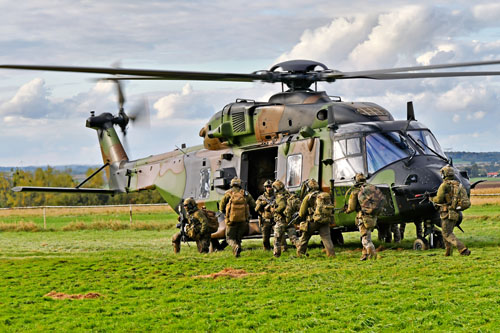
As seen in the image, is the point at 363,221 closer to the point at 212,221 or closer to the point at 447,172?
the point at 447,172

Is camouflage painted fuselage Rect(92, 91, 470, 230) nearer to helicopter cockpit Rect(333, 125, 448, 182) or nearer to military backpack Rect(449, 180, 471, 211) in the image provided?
helicopter cockpit Rect(333, 125, 448, 182)

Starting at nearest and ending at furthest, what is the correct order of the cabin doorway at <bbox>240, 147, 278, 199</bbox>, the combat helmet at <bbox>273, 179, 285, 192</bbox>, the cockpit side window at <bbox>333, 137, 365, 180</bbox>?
the cockpit side window at <bbox>333, 137, 365, 180</bbox>, the combat helmet at <bbox>273, 179, 285, 192</bbox>, the cabin doorway at <bbox>240, 147, 278, 199</bbox>

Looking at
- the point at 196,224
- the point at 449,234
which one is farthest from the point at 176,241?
the point at 449,234

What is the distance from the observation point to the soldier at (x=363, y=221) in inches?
551

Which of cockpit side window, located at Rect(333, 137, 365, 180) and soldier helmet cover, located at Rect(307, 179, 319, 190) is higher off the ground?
cockpit side window, located at Rect(333, 137, 365, 180)

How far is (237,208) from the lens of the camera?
54.3ft

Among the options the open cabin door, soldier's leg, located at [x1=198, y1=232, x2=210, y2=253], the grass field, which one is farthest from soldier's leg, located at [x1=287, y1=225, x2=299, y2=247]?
soldier's leg, located at [x1=198, y1=232, x2=210, y2=253]

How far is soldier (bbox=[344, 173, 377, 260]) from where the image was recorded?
1401cm

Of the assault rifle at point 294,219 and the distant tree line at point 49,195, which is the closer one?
the assault rifle at point 294,219

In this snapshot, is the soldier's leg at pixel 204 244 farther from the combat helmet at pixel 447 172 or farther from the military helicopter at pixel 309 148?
the combat helmet at pixel 447 172

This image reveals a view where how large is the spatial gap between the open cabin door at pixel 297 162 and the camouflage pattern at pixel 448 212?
3.48 m

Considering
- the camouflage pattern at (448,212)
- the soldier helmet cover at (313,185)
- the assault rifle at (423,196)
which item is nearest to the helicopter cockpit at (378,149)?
the assault rifle at (423,196)

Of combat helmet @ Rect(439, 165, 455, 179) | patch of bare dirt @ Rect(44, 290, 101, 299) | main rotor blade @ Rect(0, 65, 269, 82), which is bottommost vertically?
patch of bare dirt @ Rect(44, 290, 101, 299)

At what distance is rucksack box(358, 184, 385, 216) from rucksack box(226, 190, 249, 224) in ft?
11.2
